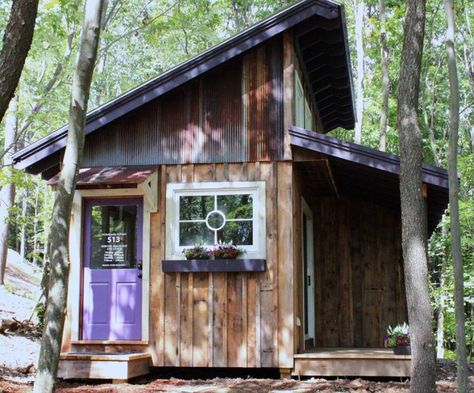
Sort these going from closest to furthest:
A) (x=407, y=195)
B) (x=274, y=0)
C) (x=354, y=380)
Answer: (x=407, y=195)
(x=354, y=380)
(x=274, y=0)

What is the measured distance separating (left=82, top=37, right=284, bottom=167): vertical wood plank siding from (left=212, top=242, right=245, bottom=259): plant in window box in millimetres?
1228

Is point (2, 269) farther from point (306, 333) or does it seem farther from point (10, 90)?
point (10, 90)

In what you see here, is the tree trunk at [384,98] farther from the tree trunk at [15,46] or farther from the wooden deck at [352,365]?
the tree trunk at [15,46]

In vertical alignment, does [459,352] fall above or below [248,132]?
below

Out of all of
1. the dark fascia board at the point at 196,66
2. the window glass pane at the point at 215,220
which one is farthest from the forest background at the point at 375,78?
the window glass pane at the point at 215,220

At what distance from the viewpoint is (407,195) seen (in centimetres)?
723

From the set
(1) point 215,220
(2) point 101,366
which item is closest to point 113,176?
(1) point 215,220

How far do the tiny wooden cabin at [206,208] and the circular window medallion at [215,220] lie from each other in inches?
0.8

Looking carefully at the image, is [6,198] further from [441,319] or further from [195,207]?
[441,319]

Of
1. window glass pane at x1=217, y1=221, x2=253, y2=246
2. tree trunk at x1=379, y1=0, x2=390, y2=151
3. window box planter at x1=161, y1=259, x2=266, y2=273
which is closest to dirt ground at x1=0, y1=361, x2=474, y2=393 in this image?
window box planter at x1=161, y1=259, x2=266, y2=273

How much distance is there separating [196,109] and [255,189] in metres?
1.45

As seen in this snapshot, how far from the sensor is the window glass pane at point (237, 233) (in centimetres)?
911

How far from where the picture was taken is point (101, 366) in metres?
8.57

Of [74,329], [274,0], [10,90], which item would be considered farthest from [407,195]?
[274,0]
